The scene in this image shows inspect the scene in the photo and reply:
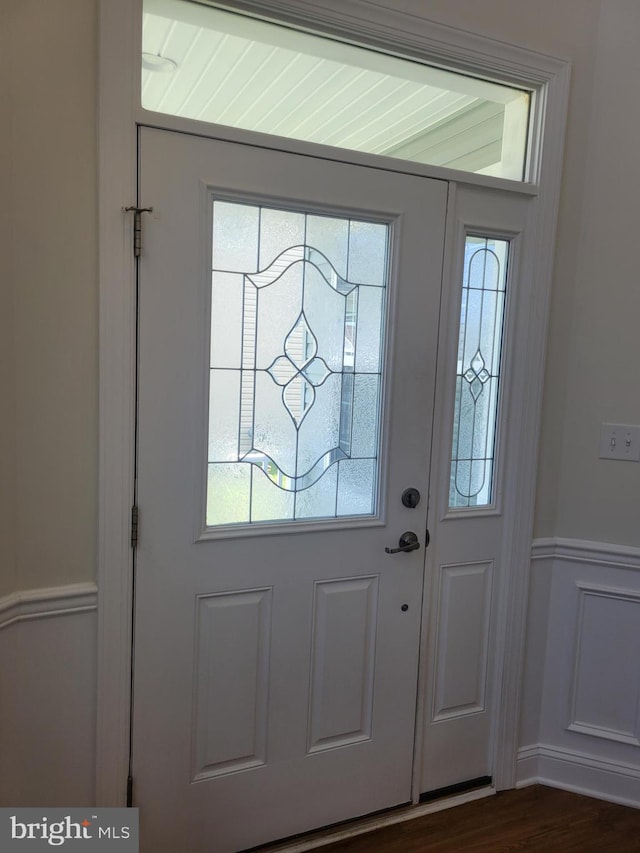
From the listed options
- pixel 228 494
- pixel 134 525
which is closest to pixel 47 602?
pixel 134 525

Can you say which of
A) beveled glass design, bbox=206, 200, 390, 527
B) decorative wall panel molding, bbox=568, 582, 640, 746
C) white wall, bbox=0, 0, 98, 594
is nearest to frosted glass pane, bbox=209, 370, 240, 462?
beveled glass design, bbox=206, 200, 390, 527

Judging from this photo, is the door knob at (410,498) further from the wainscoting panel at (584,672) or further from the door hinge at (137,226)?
the door hinge at (137,226)

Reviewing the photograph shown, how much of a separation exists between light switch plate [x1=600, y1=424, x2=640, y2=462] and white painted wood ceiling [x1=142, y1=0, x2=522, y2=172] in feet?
3.16

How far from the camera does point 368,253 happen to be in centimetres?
184

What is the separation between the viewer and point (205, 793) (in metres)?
1.80

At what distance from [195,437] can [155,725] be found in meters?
0.78

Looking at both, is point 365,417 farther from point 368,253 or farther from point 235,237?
point 235,237

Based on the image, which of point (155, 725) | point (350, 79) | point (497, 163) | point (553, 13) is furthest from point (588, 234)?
point (155, 725)

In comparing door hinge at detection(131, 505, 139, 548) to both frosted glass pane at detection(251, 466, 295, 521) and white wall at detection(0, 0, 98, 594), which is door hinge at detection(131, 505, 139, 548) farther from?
frosted glass pane at detection(251, 466, 295, 521)

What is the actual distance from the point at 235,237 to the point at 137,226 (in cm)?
25

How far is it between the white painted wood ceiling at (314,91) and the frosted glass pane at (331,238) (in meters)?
0.27

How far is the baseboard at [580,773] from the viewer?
2.16 m

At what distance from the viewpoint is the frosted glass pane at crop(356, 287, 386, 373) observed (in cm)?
185

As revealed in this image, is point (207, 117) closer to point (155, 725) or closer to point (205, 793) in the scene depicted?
point (155, 725)
